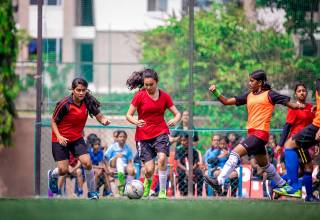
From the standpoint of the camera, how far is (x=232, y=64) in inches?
818

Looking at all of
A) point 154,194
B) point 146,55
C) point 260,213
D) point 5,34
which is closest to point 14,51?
point 5,34

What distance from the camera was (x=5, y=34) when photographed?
84.8ft

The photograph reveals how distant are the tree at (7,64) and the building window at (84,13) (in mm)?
3865

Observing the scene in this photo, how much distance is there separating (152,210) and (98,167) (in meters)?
6.84

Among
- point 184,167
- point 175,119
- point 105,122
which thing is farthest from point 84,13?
point 175,119

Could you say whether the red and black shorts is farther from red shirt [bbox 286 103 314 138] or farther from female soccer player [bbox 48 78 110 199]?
female soccer player [bbox 48 78 110 199]

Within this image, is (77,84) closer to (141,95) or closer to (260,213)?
(141,95)

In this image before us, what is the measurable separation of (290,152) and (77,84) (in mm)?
3178

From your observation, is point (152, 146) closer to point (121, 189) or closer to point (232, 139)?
point (121, 189)

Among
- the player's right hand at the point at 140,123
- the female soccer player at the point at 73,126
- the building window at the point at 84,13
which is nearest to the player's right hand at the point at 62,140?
the female soccer player at the point at 73,126

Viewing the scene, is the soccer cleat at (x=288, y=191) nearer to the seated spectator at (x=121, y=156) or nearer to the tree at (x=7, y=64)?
the seated spectator at (x=121, y=156)

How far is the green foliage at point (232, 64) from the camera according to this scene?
765 inches

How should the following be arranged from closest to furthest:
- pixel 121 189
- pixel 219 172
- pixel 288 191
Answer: pixel 288 191 → pixel 219 172 → pixel 121 189

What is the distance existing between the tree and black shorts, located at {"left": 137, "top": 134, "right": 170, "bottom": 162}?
8425 millimetres
